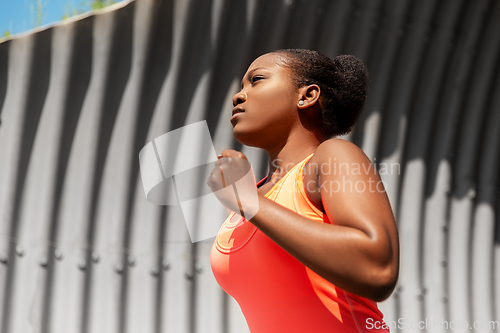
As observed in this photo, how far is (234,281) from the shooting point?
1245 mm

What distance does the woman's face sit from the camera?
4.40ft

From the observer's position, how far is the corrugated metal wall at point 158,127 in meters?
2.44

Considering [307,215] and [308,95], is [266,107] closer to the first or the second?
[308,95]

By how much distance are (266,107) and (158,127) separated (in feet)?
4.69

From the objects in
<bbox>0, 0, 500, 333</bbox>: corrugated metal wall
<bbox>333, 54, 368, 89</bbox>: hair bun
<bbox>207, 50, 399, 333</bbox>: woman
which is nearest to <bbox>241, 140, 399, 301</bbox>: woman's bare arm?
<bbox>207, 50, 399, 333</bbox>: woman

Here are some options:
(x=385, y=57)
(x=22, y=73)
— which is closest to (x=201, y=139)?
(x=22, y=73)

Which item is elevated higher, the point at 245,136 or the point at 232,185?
the point at 245,136

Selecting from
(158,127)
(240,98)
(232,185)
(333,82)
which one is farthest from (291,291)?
(158,127)

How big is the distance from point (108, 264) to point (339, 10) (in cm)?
217

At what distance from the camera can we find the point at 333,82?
1513 mm

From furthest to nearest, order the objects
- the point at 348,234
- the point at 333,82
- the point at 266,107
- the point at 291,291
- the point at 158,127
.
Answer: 1. the point at 158,127
2. the point at 333,82
3. the point at 266,107
4. the point at 291,291
5. the point at 348,234

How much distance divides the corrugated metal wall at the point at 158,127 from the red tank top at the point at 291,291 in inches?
59.9

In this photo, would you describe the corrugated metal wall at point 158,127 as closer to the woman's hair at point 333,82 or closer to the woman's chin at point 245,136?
the woman's hair at point 333,82

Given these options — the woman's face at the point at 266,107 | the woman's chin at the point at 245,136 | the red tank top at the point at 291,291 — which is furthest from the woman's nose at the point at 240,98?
the red tank top at the point at 291,291
